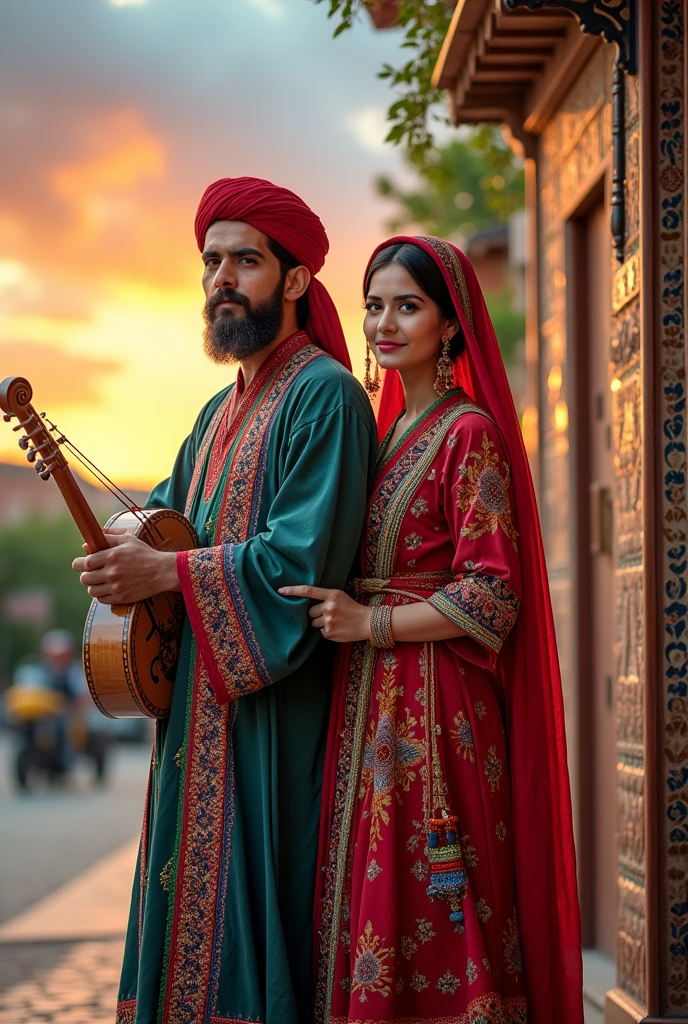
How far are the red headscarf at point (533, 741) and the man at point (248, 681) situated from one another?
337 millimetres

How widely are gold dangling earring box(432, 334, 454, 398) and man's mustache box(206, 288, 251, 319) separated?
505 mm

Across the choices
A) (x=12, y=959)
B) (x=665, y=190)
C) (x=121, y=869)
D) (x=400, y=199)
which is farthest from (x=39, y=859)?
(x=400, y=199)

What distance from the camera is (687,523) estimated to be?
138 inches

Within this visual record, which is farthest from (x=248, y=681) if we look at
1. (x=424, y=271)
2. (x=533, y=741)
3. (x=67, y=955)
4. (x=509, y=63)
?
(x=509, y=63)

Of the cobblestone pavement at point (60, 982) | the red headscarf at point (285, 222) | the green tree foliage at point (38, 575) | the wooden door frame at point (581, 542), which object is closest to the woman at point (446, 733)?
the red headscarf at point (285, 222)

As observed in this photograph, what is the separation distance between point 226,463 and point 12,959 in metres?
3.08

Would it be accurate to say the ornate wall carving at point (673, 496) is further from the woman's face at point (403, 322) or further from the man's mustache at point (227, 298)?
the man's mustache at point (227, 298)

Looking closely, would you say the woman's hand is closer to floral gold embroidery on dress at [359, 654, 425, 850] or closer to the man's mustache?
floral gold embroidery on dress at [359, 654, 425, 850]

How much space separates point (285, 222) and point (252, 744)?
1.28 m

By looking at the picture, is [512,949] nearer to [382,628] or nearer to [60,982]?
[382,628]

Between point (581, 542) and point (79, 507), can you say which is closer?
point (79, 507)

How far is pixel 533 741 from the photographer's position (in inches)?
123

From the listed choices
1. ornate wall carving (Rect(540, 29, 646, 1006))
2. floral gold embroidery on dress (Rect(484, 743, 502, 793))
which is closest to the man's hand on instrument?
floral gold embroidery on dress (Rect(484, 743, 502, 793))

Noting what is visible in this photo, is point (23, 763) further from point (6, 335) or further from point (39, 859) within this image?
point (6, 335)
